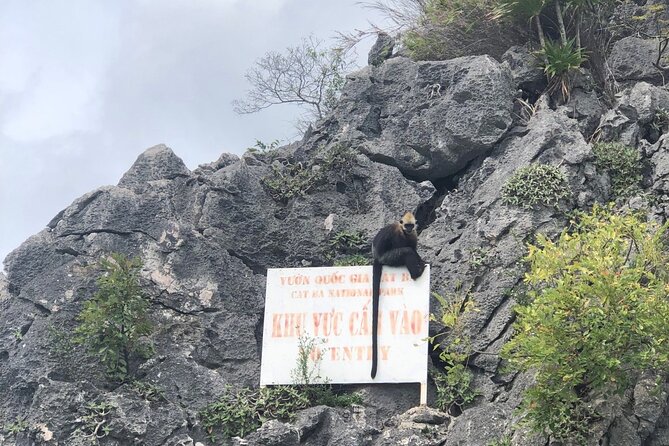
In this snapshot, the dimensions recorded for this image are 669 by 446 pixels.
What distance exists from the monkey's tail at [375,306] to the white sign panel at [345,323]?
54 millimetres

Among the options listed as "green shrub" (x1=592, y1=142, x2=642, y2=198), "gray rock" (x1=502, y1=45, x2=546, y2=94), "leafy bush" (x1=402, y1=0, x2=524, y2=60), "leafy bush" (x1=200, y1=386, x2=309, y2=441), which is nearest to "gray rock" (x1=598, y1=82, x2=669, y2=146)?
"green shrub" (x1=592, y1=142, x2=642, y2=198)

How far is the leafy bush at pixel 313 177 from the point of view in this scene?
1199 cm

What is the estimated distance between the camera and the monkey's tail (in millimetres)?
9797

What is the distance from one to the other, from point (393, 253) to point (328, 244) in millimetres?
1461

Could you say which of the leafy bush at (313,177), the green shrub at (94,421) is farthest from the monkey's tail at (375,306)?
the green shrub at (94,421)

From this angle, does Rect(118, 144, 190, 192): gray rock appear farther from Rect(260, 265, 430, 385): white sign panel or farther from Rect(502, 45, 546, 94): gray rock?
Rect(502, 45, 546, 94): gray rock

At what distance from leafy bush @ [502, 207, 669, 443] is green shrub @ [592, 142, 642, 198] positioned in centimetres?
278

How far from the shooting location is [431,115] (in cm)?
1216

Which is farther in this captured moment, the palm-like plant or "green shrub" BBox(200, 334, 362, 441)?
the palm-like plant

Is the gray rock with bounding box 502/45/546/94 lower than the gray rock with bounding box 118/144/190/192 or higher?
higher

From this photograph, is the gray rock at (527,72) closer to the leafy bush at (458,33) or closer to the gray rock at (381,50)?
the leafy bush at (458,33)

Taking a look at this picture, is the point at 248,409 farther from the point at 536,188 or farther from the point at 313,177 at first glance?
the point at 536,188

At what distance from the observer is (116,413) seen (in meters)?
9.43

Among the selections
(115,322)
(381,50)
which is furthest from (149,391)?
(381,50)
